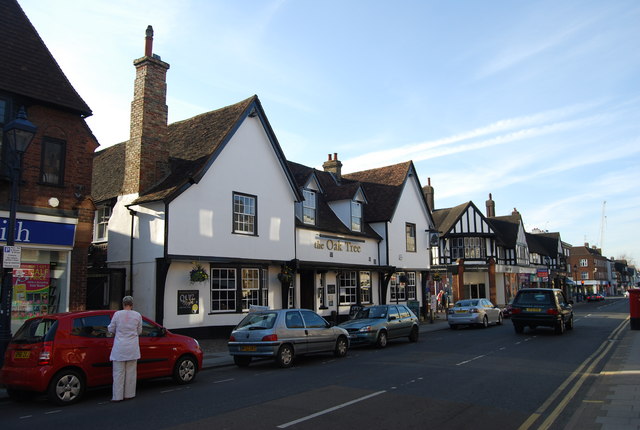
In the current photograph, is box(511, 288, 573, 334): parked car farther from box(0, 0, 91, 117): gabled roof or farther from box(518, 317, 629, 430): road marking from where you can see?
box(0, 0, 91, 117): gabled roof

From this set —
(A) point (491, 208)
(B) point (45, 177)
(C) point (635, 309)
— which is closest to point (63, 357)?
(B) point (45, 177)

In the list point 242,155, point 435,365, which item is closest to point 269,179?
point 242,155

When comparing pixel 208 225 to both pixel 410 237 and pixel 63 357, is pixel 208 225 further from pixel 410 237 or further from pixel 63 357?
pixel 410 237

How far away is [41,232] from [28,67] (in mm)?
4761

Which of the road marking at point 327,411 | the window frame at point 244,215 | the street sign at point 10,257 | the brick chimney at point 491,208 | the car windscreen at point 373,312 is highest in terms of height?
the brick chimney at point 491,208

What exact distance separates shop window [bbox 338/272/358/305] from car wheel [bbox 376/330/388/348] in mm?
8525

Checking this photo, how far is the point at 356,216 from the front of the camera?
28078 millimetres

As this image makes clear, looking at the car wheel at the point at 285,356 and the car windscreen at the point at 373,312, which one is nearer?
the car wheel at the point at 285,356

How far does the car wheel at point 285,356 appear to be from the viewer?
1302 centimetres

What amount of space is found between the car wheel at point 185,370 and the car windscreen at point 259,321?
243 centimetres

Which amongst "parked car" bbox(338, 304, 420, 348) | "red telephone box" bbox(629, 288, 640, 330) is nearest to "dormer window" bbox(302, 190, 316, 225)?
Result: "parked car" bbox(338, 304, 420, 348)

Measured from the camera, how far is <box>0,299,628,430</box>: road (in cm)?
743

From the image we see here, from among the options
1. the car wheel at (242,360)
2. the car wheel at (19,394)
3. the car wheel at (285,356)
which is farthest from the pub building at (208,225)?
the car wheel at (19,394)

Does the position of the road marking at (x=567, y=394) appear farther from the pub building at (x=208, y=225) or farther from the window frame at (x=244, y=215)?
the window frame at (x=244, y=215)
